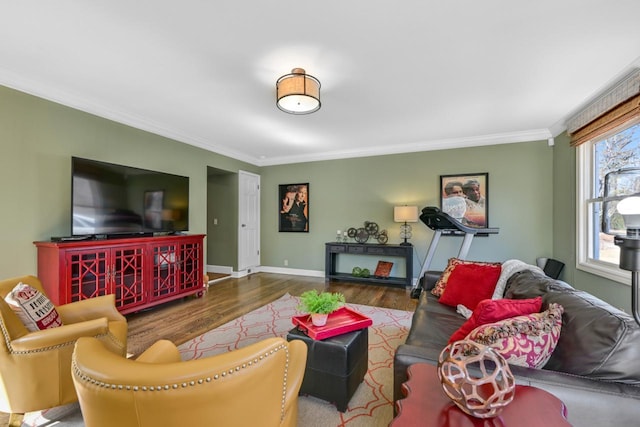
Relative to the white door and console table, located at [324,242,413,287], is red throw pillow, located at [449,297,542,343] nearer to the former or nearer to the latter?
console table, located at [324,242,413,287]

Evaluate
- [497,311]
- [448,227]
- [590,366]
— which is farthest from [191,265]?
[590,366]

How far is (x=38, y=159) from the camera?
2.79m

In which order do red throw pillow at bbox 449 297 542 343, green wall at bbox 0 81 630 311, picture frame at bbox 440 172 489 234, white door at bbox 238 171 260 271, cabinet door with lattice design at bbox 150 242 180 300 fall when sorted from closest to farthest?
red throw pillow at bbox 449 297 542 343 < green wall at bbox 0 81 630 311 < cabinet door with lattice design at bbox 150 242 180 300 < picture frame at bbox 440 172 489 234 < white door at bbox 238 171 260 271

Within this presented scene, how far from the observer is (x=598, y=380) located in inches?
39.4

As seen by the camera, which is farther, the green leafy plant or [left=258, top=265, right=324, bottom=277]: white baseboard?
[left=258, top=265, right=324, bottom=277]: white baseboard

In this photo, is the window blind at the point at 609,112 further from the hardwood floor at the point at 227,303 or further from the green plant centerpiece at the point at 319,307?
the green plant centerpiece at the point at 319,307

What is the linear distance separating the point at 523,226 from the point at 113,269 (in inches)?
222

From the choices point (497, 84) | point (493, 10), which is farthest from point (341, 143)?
point (493, 10)

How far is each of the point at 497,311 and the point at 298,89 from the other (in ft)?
7.03

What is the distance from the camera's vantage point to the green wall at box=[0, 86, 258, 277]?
8.52ft

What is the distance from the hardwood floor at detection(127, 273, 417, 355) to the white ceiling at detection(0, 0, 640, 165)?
2.52m

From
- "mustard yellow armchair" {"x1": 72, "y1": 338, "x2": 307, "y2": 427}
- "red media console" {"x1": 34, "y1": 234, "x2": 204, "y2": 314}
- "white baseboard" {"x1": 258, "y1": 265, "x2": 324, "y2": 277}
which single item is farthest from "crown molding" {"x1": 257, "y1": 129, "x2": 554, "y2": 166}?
"mustard yellow armchair" {"x1": 72, "y1": 338, "x2": 307, "y2": 427}

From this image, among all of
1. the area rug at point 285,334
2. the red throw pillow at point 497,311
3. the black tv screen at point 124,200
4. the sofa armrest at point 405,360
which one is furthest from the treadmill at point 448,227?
the black tv screen at point 124,200

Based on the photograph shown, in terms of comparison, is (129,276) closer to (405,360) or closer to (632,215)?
(405,360)
